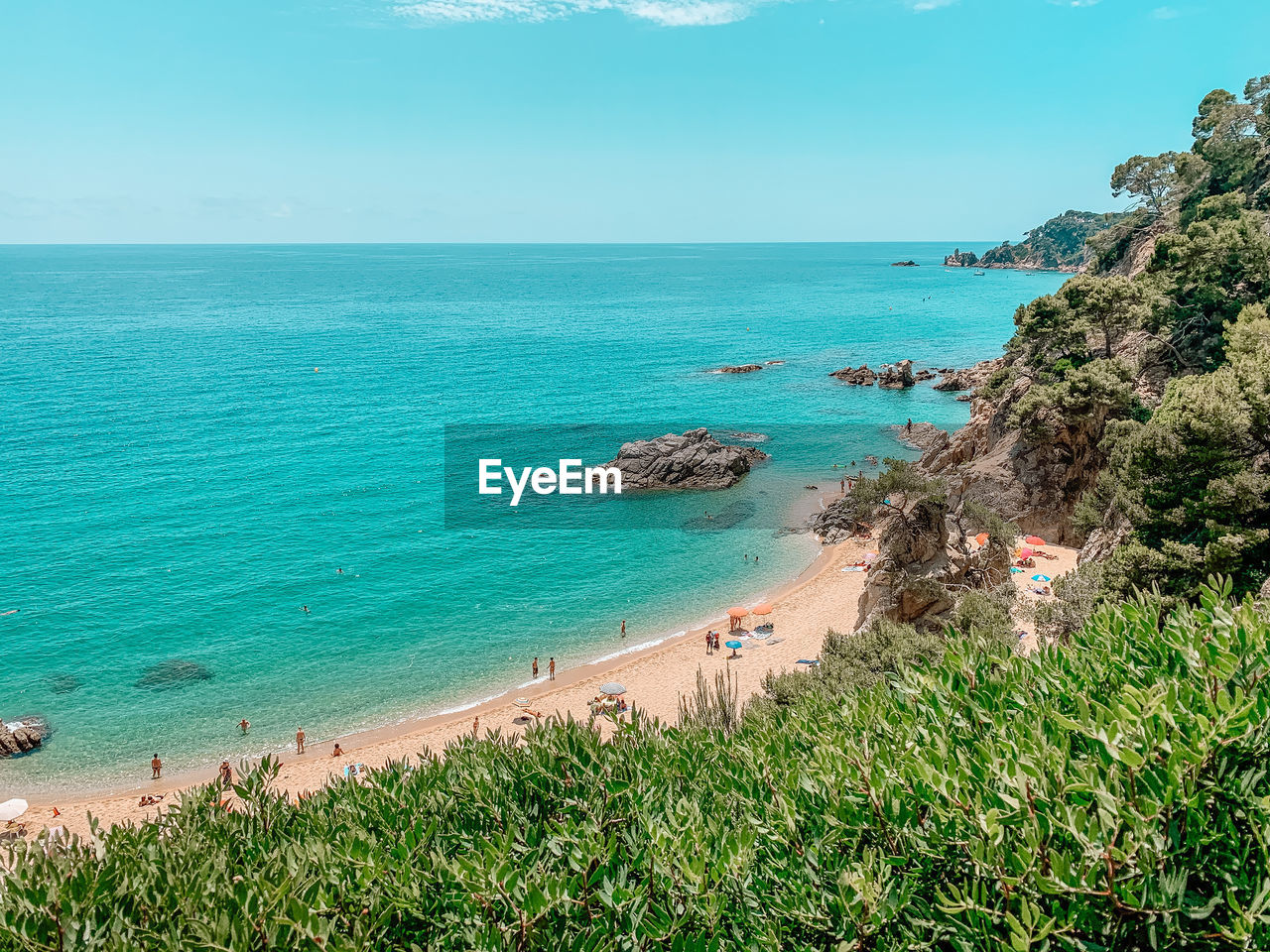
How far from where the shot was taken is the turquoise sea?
3297 centimetres

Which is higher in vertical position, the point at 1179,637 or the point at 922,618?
the point at 1179,637

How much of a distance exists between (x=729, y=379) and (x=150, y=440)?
58.4m

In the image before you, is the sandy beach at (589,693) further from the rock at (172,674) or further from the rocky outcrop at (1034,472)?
the rocky outcrop at (1034,472)

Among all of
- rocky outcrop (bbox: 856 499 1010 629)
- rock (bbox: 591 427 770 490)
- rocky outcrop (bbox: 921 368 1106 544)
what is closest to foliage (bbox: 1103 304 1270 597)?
rocky outcrop (bbox: 856 499 1010 629)

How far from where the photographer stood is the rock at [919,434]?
62.8 m

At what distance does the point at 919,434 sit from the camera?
213 ft

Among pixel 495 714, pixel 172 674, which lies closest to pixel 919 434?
pixel 495 714

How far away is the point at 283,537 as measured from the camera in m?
47.7

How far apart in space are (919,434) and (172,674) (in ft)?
182

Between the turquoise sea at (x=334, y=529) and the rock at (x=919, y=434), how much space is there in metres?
1.62

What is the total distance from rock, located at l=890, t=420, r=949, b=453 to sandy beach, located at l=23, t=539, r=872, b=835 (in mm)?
24860

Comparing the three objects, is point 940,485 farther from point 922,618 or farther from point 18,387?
point 18,387

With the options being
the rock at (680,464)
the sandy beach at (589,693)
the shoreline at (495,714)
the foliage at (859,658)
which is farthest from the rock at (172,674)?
the rock at (680,464)

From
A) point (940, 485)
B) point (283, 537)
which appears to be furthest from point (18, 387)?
point (940, 485)
